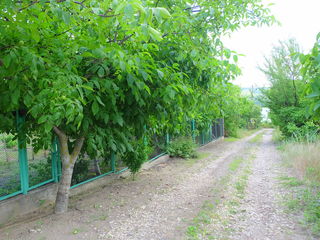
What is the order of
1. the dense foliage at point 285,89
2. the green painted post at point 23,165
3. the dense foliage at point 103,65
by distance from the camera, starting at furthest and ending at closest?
the dense foliage at point 285,89
the green painted post at point 23,165
the dense foliage at point 103,65

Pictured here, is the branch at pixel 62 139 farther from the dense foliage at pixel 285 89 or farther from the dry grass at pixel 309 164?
the dense foliage at pixel 285 89

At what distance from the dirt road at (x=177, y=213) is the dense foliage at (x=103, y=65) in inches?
26.7

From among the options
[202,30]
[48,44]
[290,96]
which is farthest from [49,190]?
[290,96]

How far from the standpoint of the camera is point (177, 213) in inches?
167

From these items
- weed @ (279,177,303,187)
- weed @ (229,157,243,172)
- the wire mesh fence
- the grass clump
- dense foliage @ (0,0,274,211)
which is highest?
dense foliage @ (0,0,274,211)

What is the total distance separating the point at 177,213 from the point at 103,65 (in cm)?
259

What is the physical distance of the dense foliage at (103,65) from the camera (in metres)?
2.57

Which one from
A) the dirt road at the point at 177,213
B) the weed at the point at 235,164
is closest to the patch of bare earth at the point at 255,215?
the dirt road at the point at 177,213

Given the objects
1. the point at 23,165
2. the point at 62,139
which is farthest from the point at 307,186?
the point at 23,165

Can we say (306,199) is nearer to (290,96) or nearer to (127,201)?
(127,201)

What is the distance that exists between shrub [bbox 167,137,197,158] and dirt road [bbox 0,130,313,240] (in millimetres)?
2913

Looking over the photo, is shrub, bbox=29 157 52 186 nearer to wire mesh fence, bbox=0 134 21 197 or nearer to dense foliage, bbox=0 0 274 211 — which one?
wire mesh fence, bbox=0 134 21 197

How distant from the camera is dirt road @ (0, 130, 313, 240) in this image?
347cm

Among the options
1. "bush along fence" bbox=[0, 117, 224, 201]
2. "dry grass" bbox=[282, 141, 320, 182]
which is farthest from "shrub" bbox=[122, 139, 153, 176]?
"dry grass" bbox=[282, 141, 320, 182]
